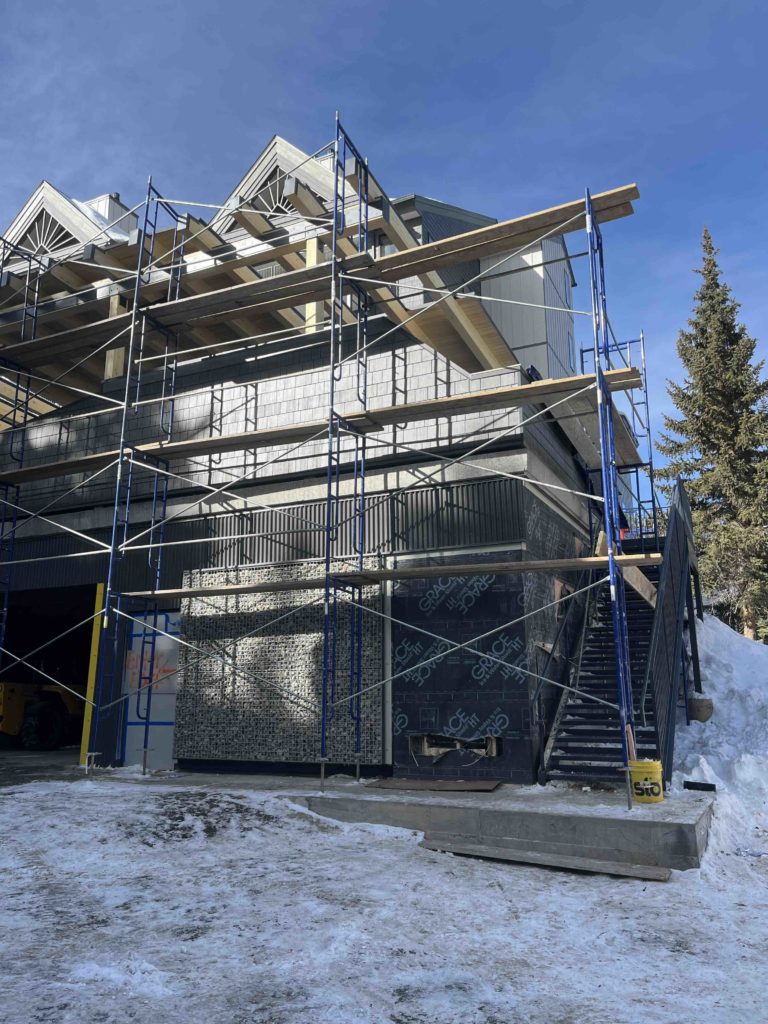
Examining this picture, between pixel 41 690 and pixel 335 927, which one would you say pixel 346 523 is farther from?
pixel 41 690

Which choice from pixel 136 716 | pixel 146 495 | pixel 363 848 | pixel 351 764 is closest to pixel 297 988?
pixel 363 848

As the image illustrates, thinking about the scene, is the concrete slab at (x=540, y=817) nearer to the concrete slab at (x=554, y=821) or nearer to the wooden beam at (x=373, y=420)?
the concrete slab at (x=554, y=821)


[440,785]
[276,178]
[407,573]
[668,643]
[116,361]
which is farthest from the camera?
[276,178]

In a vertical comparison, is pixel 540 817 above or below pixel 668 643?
below

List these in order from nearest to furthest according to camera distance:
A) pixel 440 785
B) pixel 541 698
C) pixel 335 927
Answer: pixel 335 927 → pixel 440 785 → pixel 541 698

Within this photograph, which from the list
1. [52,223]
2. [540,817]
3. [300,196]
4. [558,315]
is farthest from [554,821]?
[52,223]

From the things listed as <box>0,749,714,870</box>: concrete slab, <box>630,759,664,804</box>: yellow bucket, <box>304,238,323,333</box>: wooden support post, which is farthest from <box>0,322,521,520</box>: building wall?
<box>630,759,664,804</box>: yellow bucket

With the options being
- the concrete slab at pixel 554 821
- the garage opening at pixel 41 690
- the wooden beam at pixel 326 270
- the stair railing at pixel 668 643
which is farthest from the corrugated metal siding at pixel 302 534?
the concrete slab at pixel 554 821

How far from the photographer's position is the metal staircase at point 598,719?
1062 cm

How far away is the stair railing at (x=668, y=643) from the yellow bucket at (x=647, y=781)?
597 millimetres

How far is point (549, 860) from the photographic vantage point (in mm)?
7961

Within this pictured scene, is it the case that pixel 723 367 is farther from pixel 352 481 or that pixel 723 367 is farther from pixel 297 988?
pixel 297 988

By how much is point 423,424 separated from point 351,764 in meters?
5.41

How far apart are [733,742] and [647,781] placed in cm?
445
